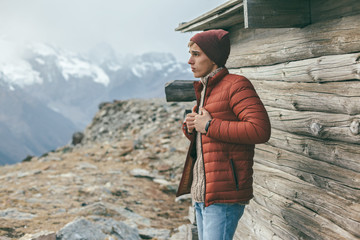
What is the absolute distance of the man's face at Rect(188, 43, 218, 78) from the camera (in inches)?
88.5

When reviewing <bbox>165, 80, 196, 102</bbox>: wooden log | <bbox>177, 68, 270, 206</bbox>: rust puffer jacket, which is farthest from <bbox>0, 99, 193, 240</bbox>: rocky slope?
<bbox>177, 68, 270, 206</bbox>: rust puffer jacket

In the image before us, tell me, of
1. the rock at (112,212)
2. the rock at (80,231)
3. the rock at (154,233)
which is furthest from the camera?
the rock at (112,212)

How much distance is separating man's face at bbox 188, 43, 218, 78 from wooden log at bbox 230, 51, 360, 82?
0.87 metres

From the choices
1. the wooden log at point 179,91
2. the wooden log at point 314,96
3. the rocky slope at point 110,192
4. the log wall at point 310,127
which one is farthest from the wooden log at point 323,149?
the rocky slope at point 110,192

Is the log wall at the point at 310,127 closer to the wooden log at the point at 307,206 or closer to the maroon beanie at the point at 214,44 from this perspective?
the wooden log at the point at 307,206

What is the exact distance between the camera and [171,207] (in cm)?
734

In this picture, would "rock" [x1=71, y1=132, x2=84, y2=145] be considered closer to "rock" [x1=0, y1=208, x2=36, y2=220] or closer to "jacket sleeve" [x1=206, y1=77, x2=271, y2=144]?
"rock" [x1=0, y1=208, x2=36, y2=220]

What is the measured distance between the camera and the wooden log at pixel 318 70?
88.3 inches

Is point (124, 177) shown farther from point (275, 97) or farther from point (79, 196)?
point (275, 97)

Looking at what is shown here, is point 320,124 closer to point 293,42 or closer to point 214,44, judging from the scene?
point 293,42

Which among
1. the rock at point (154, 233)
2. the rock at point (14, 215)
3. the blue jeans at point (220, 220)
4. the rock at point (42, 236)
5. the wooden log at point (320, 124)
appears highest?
the wooden log at point (320, 124)

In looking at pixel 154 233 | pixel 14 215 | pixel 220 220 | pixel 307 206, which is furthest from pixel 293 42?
pixel 14 215

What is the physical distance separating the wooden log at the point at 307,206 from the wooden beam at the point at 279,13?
4.48ft

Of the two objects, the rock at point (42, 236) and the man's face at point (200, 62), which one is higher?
the man's face at point (200, 62)
